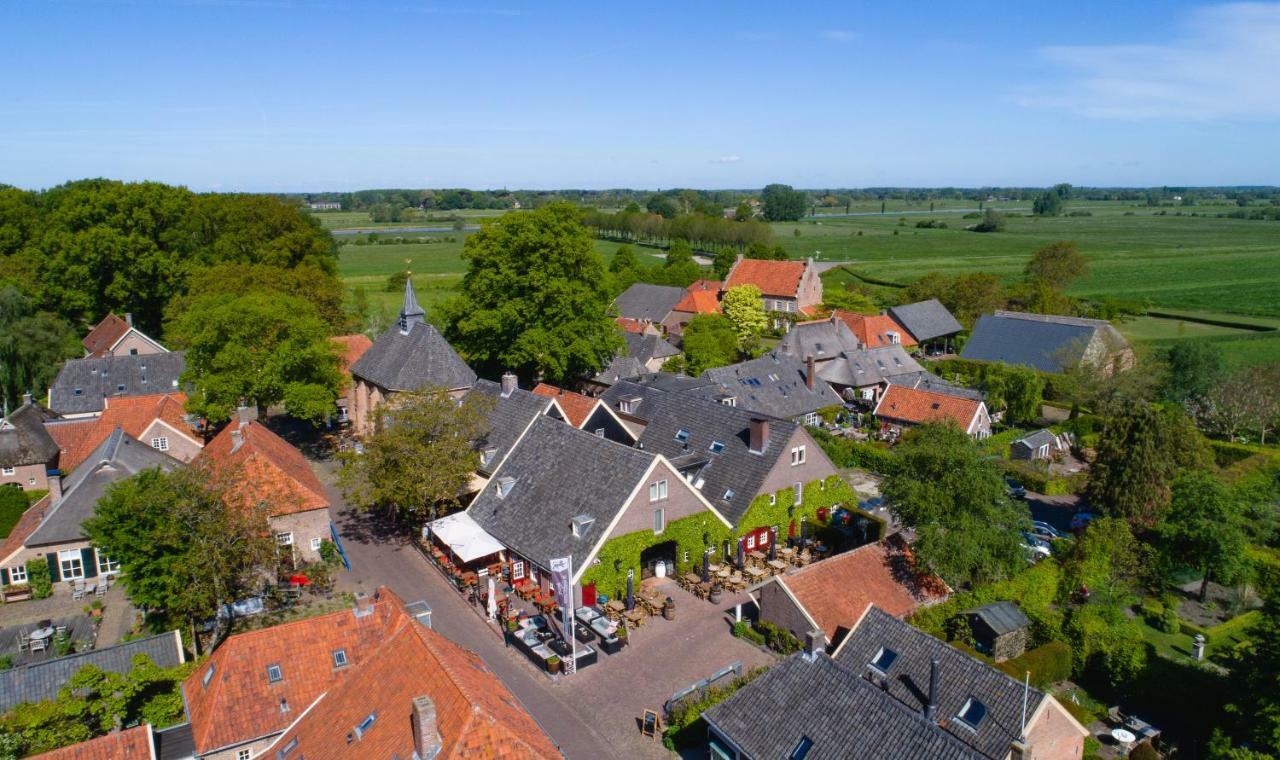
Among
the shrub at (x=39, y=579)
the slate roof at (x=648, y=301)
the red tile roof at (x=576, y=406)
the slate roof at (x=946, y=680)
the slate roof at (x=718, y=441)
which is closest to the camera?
the slate roof at (x=946, y=680)

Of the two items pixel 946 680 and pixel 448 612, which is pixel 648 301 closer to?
pixel 448 612

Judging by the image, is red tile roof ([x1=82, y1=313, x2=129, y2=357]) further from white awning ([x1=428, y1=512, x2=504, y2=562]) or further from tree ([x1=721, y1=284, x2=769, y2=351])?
tree ([x1=721, y1=284, x2=769, y2=351])

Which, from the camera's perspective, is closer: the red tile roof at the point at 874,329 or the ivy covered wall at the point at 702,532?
the ivy covered wall at the point at 702,532

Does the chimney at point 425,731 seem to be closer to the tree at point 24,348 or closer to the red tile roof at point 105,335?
the tree at point 24,348

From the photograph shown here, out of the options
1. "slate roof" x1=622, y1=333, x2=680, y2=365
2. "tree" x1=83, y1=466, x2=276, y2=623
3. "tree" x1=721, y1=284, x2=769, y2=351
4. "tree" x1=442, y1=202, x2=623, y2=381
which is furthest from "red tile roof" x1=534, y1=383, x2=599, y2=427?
"tree" x1=721, y1=284, x2=769, y2=351

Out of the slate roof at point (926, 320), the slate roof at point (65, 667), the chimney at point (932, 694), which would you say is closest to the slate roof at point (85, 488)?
the slate roof at point (65, 667)

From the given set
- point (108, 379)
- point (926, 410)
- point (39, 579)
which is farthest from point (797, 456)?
point (108, 379)

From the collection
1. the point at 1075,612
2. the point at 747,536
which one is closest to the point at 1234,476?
the point at 1075,612
